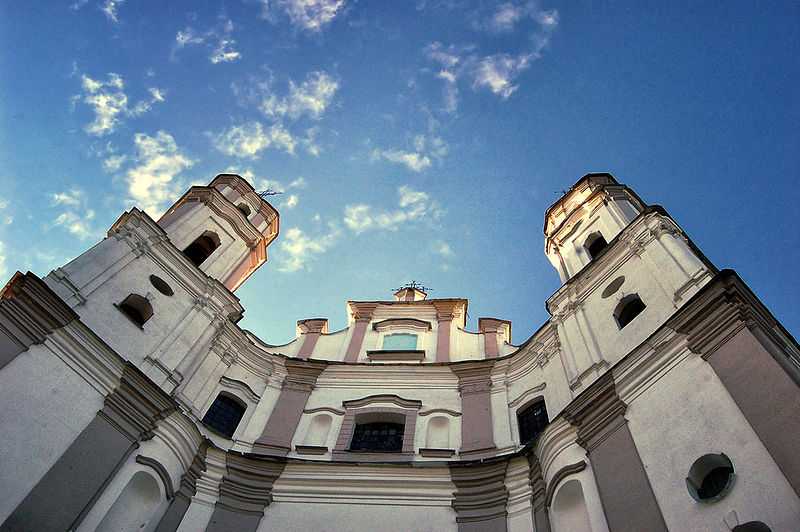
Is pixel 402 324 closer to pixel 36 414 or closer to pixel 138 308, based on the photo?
pixel 138 308

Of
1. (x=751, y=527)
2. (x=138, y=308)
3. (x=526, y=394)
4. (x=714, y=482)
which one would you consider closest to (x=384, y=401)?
(x=526, y=394)

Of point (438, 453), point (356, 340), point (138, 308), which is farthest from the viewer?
point (356, 340)

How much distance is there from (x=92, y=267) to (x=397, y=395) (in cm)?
932

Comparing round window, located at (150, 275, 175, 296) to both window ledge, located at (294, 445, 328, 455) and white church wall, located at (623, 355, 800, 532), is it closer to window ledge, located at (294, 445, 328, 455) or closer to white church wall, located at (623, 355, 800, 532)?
window ledge, located at (294, 445, 328, 455)

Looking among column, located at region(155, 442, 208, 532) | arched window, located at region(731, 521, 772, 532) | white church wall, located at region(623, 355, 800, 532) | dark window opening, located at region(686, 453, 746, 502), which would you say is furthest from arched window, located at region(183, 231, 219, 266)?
arched window, located at region(731, 521, 772, 532)

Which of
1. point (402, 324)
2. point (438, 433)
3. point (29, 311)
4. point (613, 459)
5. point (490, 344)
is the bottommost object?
point (613, 459)

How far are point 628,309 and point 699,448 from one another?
6.45m

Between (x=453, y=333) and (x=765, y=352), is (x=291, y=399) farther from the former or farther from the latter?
(x=765, y=352)

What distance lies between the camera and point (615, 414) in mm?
13844

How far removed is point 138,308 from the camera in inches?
721

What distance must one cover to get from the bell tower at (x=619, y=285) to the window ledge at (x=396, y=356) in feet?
15.5

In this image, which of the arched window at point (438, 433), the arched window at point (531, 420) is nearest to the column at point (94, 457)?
the arched window at point (438, 433)

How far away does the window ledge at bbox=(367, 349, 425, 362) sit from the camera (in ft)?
72.8

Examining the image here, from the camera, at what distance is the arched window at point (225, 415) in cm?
1827
